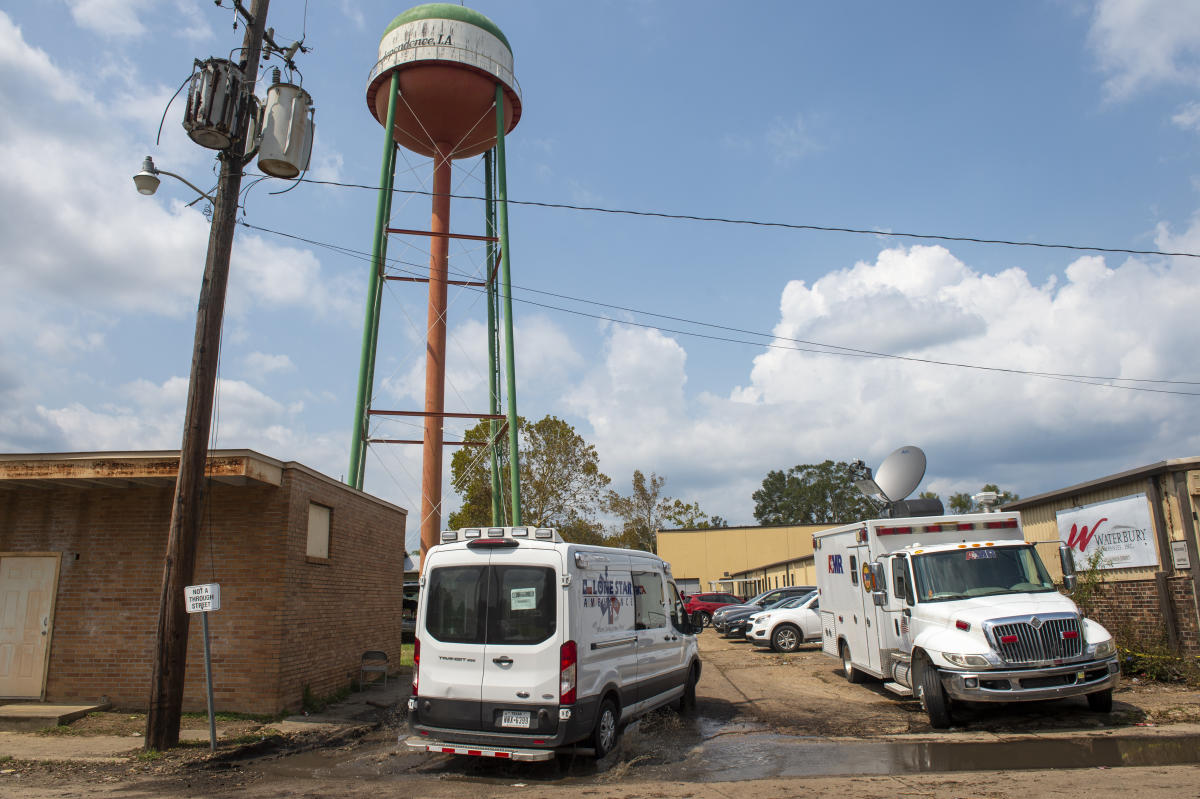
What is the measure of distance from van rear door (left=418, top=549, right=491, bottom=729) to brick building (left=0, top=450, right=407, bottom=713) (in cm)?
368

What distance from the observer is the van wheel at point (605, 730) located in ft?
27.0

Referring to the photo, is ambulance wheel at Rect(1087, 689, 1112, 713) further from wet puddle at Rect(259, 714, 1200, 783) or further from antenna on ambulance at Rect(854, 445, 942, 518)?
antenna on ambulance at Rect(854, 445, 942, 518)

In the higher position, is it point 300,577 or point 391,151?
point 391,151

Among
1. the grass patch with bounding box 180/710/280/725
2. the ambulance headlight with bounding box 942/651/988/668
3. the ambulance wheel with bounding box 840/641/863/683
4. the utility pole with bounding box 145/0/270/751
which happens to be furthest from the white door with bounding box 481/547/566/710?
the ambulance wheel with bounding box 840/641/863/683

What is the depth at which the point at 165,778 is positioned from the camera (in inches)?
319

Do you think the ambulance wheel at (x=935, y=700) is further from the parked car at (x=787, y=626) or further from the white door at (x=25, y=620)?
the white door at (x=25, y=620)

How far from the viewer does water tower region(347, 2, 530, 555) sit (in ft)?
71.0

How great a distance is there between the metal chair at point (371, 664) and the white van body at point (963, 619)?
7885mm

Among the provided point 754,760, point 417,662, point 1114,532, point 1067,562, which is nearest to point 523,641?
point 417,662

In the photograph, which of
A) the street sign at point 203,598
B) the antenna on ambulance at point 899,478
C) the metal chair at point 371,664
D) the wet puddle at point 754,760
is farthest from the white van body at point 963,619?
the street sign at point 203,598

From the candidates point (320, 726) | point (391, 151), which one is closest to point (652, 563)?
point (320, 726)

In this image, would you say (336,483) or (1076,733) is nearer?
(1076,733)

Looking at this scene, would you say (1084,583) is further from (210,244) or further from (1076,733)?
(210,244)

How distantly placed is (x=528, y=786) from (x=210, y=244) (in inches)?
289
